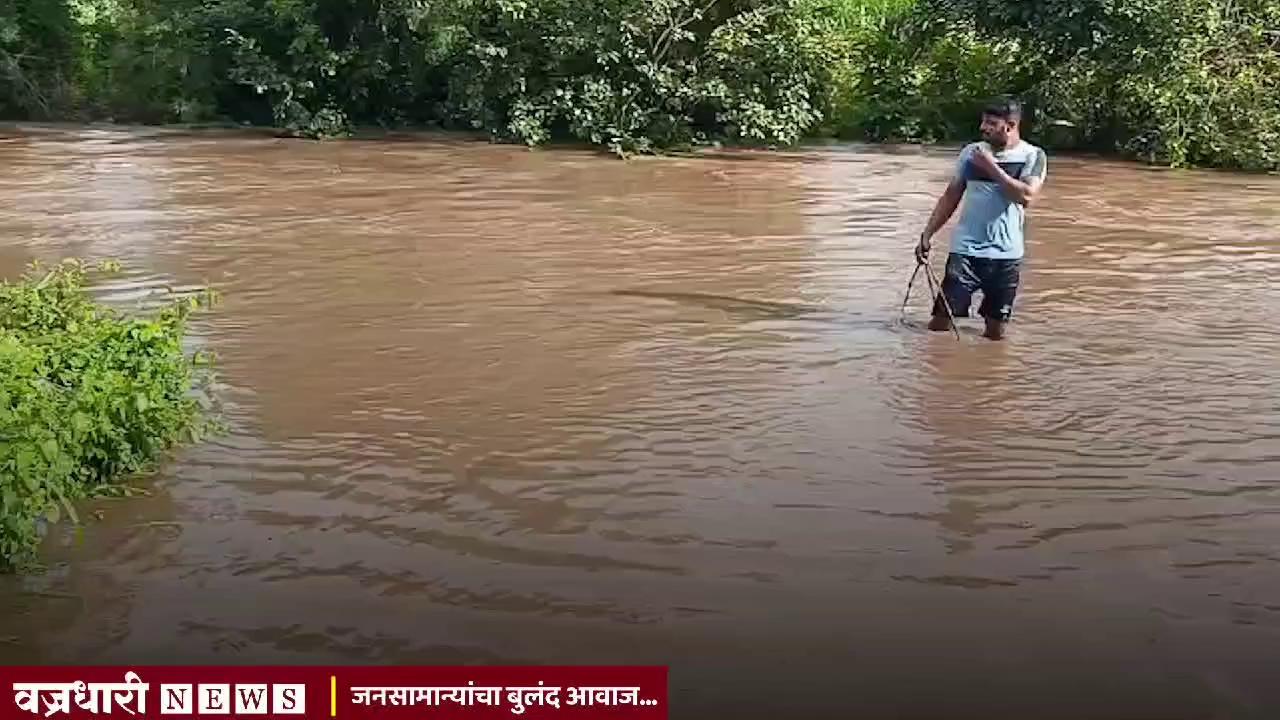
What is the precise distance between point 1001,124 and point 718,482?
3026 millimetres

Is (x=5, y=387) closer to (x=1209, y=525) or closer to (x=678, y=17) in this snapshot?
(x=1209, y=525)

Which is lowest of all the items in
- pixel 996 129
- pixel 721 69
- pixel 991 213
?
pixel 991 213

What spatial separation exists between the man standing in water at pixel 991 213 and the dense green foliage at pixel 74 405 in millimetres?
4179

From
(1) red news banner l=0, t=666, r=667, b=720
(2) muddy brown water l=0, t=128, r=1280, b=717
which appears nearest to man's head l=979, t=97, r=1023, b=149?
(2) muddy brown water l=0, t=128, r=1280, b=717

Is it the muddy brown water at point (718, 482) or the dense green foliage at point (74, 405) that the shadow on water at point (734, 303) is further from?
the dense green foliage at point (74, 405)

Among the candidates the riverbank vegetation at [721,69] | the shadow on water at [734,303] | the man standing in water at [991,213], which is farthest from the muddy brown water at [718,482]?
the riverbank vegetation at [721,69]

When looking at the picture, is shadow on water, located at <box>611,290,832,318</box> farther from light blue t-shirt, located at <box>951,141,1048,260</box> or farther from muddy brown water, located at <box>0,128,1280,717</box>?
light blue t-shirt, located at <box>951,141,1048,260</box>

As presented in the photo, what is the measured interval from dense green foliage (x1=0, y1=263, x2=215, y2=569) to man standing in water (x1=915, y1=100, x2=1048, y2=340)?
4.18m

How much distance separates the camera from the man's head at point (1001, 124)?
8109mm

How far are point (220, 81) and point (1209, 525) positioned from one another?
70.2 feet

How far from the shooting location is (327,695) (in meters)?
4.10

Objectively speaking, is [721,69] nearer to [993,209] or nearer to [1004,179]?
[993,209]

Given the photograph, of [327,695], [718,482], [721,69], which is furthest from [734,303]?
[721,69]

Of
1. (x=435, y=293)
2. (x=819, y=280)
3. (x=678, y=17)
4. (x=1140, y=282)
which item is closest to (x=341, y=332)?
(x=435, y=293)
